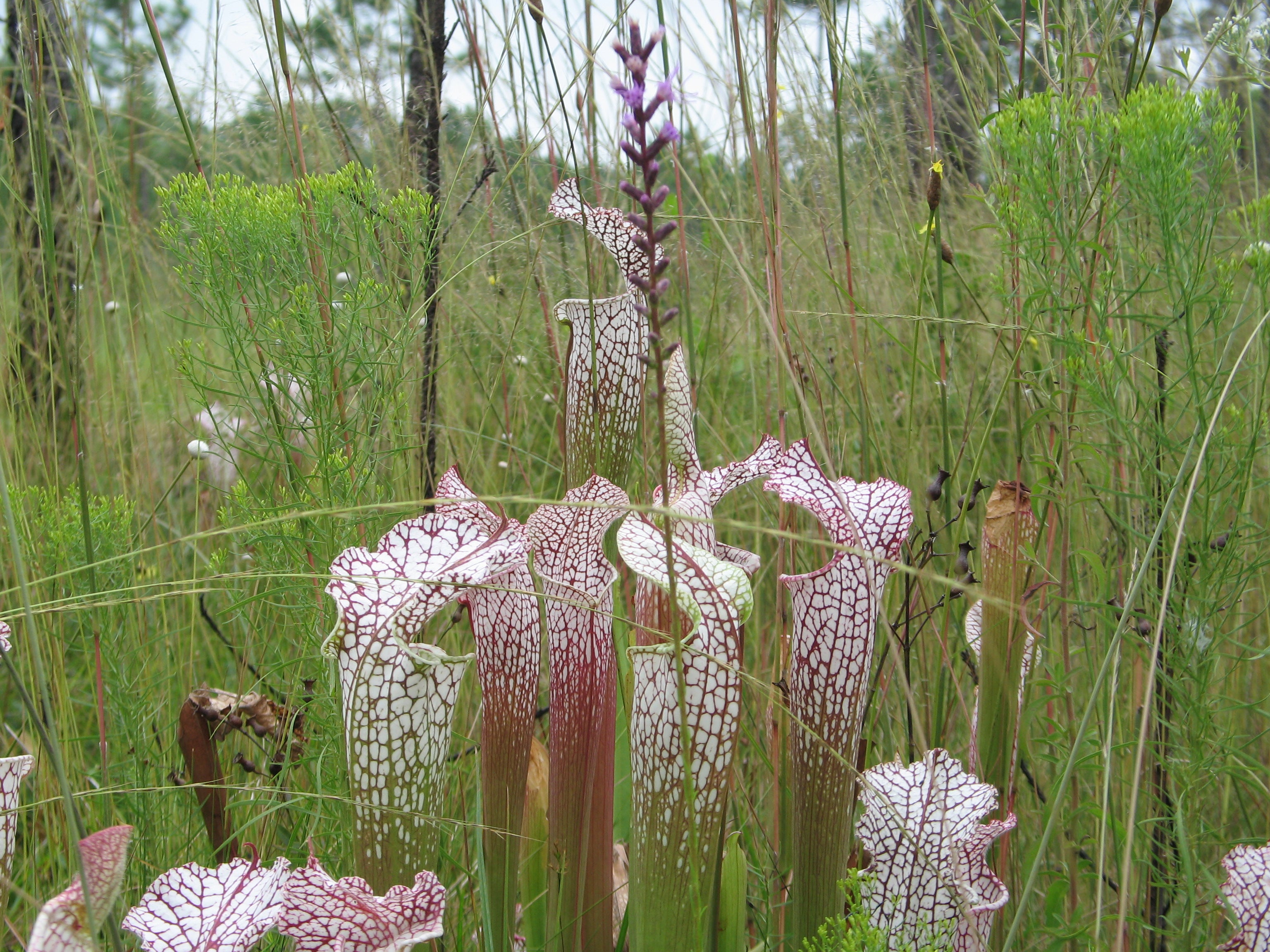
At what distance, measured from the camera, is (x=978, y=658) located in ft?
4.21

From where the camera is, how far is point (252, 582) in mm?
1653

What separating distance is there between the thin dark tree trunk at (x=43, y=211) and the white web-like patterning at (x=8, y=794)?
2.18ft

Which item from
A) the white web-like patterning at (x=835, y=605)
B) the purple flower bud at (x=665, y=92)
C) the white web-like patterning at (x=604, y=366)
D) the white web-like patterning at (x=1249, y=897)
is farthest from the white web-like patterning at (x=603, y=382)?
the white web-like patterning at (x=1249, y=897)

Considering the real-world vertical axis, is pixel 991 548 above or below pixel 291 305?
below

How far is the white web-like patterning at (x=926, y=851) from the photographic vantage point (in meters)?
1.04

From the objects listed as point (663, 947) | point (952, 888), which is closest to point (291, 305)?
point (663, 947)

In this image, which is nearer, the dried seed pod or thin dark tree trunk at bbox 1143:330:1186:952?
thin dark tree trunk at bbox 1143:330:1186:952

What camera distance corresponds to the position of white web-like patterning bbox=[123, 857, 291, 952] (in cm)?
86

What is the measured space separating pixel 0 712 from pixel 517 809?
1.38 metres

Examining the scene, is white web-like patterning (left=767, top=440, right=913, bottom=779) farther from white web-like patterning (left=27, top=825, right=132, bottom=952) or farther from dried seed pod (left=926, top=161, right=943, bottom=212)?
white web-like patterning (left=27, top=825, right=132, bottom=952)

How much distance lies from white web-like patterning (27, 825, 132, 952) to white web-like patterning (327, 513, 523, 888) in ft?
0.70

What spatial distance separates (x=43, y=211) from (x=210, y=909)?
3.14 feet

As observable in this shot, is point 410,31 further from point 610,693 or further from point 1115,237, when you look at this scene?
point 610,693

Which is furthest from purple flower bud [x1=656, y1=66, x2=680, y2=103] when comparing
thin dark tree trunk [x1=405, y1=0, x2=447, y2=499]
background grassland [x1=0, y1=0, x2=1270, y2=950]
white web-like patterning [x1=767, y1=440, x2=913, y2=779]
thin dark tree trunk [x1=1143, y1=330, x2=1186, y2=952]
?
thin dark tree trunk [x1=405, y1=0, x2=447, y2=499]
